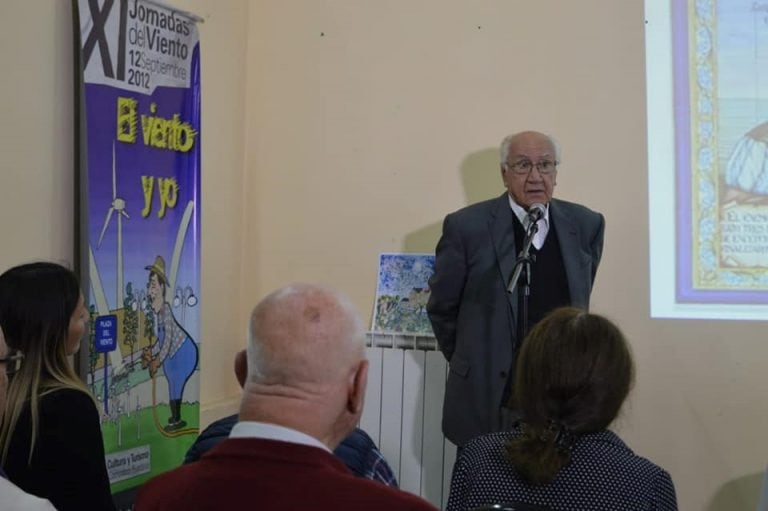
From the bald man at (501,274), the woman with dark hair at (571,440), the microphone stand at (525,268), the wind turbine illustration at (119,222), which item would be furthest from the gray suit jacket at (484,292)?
the woman with dark hair at (571,440)

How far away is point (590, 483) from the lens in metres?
1.76

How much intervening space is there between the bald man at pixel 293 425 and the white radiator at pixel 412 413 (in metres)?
2.57

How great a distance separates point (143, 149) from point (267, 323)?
87.9 inches

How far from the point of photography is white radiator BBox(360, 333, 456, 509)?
393cm

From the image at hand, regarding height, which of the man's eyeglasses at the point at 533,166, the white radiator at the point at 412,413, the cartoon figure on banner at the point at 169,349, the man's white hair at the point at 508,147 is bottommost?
the white radiator at the point at 412,413

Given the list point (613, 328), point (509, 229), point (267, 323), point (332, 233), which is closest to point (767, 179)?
point (509, 229)

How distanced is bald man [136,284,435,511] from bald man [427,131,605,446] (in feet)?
6.65

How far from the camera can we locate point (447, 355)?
141 inches

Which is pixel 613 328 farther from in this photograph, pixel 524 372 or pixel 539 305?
pixel 539 305

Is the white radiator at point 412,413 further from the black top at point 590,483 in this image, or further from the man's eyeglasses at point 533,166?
the black top at point 590,483

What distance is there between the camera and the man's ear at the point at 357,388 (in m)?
1.37

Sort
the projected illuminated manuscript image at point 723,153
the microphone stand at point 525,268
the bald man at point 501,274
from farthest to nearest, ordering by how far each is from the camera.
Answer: the projected illuminated manuscript image at point 723,153
the bald man at point 501,274
the microphone stand at point 525,268

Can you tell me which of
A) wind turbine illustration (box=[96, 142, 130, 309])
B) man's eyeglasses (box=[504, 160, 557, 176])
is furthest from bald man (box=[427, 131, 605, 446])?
wind turbine illustration (box=[96, 142, 130, 309])

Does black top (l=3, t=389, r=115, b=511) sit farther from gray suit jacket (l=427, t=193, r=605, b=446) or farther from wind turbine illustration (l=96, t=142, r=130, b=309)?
gray suit jacket (l=427, t=193, r=605, b=446)
